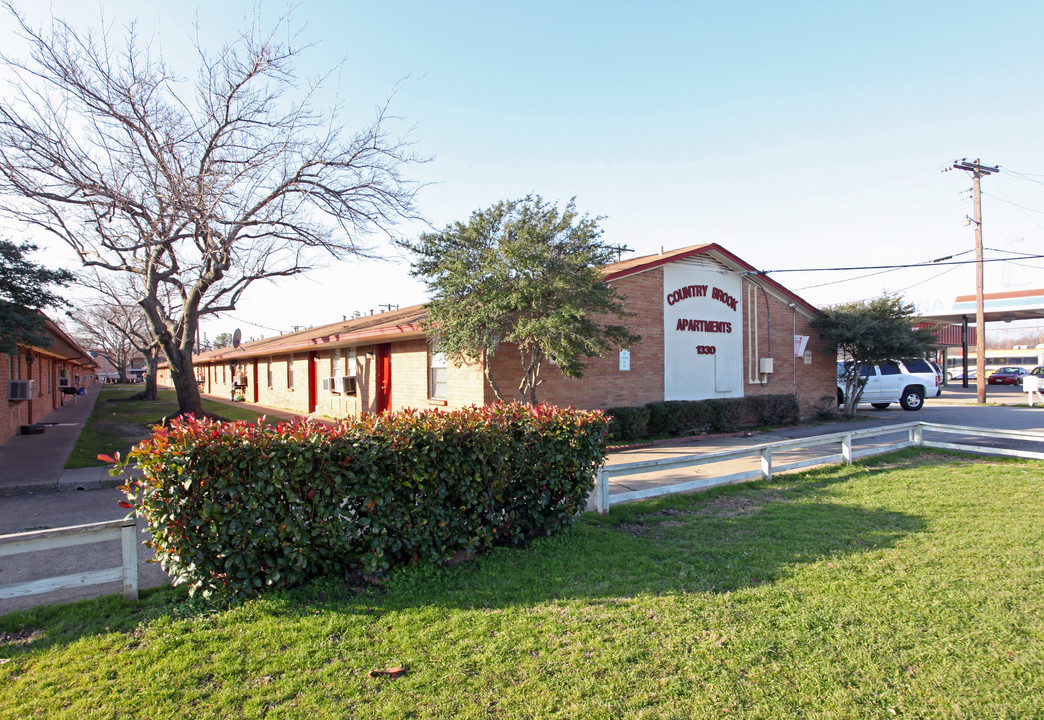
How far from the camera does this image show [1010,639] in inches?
140

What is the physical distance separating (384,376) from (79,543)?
474 inches

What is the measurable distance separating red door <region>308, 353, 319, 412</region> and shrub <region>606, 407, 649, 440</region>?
12843 mm

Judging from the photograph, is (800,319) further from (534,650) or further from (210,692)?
(210,692)

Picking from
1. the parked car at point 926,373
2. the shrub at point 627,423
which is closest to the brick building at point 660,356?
the shrub at point 627,423

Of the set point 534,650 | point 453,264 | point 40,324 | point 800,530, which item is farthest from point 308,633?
point 40,324

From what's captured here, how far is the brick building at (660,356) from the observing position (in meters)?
13.3

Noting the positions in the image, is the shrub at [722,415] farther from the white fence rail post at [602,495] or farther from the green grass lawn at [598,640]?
the green grass lawn at [598,640]

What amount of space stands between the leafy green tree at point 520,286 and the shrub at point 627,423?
2061 millimetres

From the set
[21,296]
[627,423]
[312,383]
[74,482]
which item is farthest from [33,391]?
[627,423]

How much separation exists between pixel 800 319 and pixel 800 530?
14533 mm

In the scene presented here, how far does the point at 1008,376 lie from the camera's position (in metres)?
39.4

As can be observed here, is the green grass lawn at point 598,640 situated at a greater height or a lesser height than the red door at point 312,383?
lesser

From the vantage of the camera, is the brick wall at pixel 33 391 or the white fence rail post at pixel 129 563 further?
the brick wall at pixel 33 391

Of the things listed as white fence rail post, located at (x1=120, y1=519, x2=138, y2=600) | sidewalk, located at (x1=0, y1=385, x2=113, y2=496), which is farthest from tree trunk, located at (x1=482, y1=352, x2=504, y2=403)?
white fence rail post, located at (x1=120, y1=519, x2=138, y2=600)
